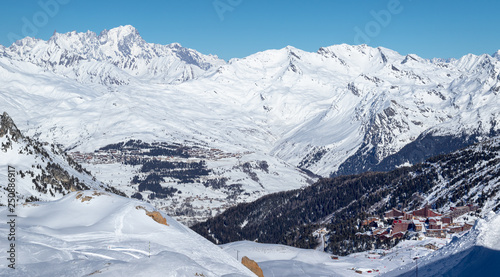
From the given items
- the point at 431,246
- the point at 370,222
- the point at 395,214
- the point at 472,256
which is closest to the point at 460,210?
the point at 395,214

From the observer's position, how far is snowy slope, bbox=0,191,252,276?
131ft

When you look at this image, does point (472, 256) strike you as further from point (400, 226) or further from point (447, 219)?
point (400, 226)

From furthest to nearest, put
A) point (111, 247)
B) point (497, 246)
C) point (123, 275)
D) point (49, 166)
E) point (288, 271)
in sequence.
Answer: point (49, 166) → point (288, 271) → point (497, 246) → point (111, 247) → point (123, 275)

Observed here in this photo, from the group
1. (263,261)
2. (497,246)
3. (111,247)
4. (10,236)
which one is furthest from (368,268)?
(10,236)

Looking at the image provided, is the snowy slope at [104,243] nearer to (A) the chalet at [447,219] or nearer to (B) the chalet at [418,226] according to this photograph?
(B) the chalet at [418,226]

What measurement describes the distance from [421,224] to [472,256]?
8660 cm

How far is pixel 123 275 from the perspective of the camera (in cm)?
3800

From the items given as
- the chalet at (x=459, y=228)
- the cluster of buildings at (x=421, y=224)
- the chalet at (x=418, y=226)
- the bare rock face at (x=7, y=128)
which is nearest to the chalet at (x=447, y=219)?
the cluster of buildings at (x=421, y=224)

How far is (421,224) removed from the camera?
15400 cm

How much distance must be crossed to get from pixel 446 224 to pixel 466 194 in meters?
39.7

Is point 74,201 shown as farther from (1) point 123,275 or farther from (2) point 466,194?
(2) point 466,194

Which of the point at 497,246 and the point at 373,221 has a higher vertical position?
the point at 373,221

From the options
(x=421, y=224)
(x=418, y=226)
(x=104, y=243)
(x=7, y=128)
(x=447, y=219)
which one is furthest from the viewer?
(x=421, y=224)

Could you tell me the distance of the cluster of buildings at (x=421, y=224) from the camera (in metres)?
143
